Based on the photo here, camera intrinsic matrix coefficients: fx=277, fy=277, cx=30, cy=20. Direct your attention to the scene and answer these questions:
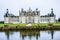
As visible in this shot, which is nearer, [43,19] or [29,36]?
[29,36]

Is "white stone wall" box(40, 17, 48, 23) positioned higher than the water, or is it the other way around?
the water

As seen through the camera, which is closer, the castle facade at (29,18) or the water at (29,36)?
the water at (29,36)

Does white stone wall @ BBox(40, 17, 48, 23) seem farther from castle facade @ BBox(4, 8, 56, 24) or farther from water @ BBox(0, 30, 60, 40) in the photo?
water @ BBox(0, 30, 60, 40)

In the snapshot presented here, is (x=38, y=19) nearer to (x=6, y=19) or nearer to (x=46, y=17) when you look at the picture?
(x=46, y=17)

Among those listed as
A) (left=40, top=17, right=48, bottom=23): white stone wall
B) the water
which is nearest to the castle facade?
(left=40, top=17, right=48, bottom=23): white stone wall

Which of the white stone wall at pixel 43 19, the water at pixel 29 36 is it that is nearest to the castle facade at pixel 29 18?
the white stone wall at pixel 43 19

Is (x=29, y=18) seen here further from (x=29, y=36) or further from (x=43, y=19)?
(x=29, y=36)

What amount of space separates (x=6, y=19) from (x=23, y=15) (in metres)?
1.70

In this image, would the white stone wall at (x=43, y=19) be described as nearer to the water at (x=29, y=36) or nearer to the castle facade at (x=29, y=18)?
the castle facade at (x=29, y=18)

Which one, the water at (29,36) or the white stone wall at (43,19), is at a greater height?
the water at (29,36)

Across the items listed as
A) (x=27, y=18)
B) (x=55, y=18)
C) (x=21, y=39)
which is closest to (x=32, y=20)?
(x=27, y=18)

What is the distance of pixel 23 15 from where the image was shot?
27.1m

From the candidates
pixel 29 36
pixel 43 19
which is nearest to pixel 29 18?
pixel 43 19

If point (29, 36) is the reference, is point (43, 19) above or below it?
below
